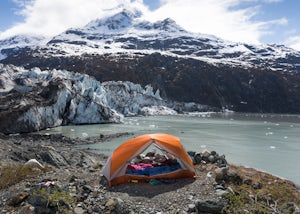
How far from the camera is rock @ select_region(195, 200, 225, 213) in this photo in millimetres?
8961

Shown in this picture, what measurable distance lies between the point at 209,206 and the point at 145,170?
322cm

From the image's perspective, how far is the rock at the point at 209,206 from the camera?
8961mm

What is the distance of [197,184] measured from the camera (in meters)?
11.1

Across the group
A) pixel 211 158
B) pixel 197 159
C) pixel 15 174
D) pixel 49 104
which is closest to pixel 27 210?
pixel 15 174

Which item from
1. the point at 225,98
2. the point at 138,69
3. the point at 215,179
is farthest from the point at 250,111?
the point at 215,179

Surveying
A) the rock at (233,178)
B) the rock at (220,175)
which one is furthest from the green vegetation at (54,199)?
the rock at (233,178)

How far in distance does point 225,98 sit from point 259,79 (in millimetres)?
16727

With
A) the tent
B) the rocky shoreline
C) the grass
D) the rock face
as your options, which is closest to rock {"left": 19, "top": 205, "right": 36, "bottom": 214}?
the rocky shoreline

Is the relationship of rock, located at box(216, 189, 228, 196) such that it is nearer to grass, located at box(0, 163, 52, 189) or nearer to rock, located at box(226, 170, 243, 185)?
rock, located at box(226, 170, 243, 185)

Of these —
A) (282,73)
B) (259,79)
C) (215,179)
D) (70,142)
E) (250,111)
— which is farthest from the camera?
(282,73)

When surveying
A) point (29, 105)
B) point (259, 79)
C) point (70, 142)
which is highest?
point (259, 79)

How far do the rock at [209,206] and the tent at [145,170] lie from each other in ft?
9.04

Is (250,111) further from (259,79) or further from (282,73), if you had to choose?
(282,73)

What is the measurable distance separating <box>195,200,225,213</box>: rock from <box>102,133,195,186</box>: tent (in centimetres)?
276
